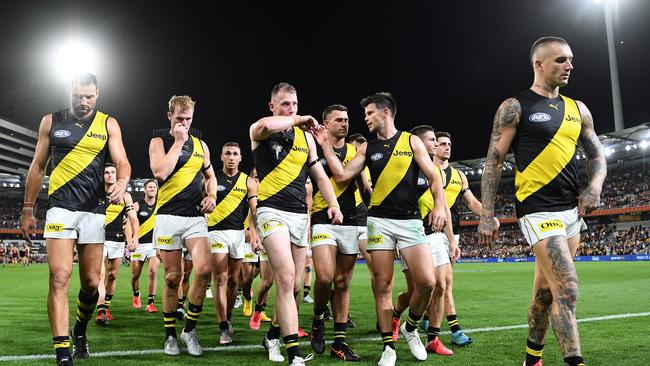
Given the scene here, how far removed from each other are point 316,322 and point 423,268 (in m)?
1.66

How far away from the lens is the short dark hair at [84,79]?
5.96 metres

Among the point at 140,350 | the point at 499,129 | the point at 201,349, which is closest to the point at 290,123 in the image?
the point at 499,129

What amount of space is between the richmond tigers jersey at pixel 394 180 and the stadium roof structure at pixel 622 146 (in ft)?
120

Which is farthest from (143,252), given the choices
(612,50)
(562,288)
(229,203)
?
(612,50)

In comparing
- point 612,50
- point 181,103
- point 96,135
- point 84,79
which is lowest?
point 96,135

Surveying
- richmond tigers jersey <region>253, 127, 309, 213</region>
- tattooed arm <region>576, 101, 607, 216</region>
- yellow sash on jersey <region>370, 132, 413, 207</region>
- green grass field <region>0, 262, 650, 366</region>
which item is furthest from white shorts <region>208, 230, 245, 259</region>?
tattooed arm <region>576, 101, 607, 216</region>

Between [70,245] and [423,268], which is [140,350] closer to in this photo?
[70,245]

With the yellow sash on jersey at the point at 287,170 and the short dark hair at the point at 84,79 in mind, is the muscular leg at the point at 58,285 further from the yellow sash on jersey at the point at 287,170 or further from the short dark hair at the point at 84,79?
the yellow sash on jersey at the point at 287,170

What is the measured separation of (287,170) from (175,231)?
1.92 metres

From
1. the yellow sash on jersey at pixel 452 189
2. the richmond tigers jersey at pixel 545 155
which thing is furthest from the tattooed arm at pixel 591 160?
the yellow sash on jersey at pixel 452 189

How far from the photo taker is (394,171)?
6137mm

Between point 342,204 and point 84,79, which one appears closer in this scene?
point 84,79

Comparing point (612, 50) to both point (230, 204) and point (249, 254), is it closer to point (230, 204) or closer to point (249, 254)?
point (249, 254)

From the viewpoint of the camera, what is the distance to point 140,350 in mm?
6730
